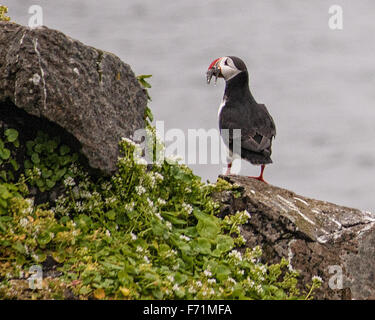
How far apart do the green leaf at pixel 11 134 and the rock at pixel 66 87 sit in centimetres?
26

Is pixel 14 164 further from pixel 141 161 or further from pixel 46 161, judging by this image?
pixel 141 161

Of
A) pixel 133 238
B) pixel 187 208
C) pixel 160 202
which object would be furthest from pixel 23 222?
pixel 187 208

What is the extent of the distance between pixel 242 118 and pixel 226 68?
3.15 feet

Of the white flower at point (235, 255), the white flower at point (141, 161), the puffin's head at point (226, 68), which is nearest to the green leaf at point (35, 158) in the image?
the white flower at point (141, 161)

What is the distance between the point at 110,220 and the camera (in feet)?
25.7

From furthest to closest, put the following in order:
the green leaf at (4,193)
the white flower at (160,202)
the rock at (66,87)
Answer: the white flower at (160,202) → the rock at (66,87) → the green leaf at (4,193)

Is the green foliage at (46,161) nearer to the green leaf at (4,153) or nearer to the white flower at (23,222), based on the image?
the green leaf at (4,153)

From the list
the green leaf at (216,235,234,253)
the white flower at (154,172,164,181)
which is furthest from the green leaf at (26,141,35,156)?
the green leaf at (216,235,234,253)

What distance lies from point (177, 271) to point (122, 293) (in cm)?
104

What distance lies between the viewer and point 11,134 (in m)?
7.57

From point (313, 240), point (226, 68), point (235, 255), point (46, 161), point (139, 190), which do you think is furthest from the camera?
point (226, 68)

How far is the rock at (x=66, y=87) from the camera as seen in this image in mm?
7445
